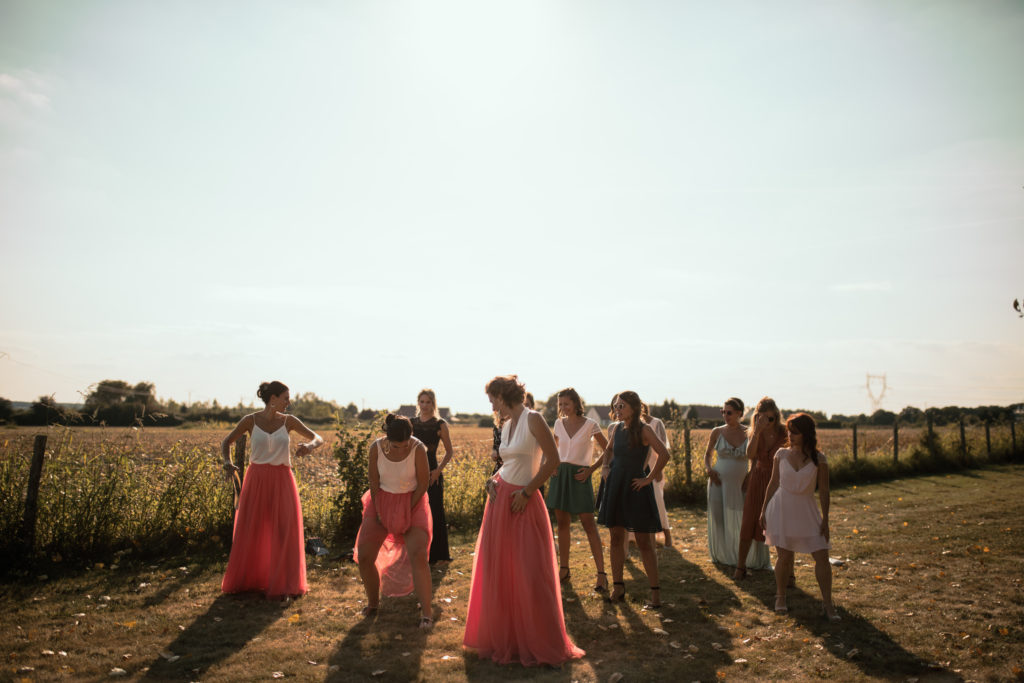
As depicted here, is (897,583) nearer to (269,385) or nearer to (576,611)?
(576,611)

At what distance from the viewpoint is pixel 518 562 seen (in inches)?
223

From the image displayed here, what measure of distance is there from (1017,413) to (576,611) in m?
30.1

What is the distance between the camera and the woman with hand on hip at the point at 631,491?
286 inches

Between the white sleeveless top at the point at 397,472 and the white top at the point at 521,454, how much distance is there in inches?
44.0

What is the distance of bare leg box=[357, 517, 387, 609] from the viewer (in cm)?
670

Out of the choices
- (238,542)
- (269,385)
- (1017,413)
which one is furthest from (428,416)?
(1017,413)

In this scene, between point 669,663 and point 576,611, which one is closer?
point 669,663

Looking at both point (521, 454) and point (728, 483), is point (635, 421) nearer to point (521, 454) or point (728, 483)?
point (521, 454)

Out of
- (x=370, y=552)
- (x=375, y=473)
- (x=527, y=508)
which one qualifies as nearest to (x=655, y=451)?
(x=527, y=508)

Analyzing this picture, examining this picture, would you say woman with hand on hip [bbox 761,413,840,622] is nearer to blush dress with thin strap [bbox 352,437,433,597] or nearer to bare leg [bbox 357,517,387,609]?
blush dress with thin strap [bbox 352,437,433,597]

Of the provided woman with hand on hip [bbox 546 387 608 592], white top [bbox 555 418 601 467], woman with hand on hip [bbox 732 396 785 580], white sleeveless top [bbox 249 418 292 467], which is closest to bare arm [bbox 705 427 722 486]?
woman with hand on hip [bbox 732 396 785 580]

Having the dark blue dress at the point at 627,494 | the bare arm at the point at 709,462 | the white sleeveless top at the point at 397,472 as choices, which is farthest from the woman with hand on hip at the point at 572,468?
the white sleeveless top at the point at 397,472

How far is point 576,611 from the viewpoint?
7.16m

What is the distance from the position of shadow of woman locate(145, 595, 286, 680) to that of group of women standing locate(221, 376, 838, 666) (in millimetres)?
288
